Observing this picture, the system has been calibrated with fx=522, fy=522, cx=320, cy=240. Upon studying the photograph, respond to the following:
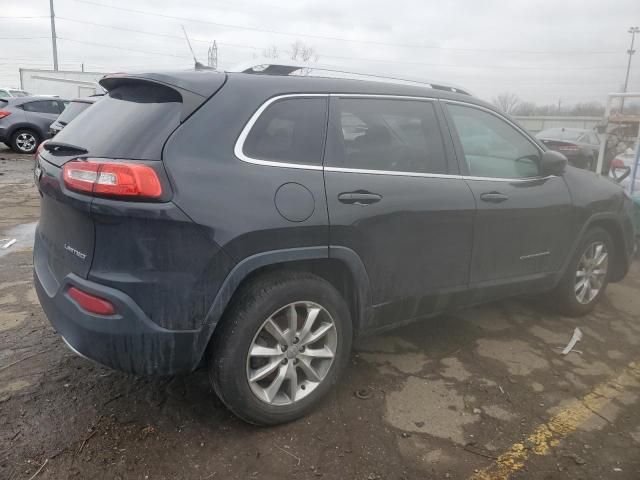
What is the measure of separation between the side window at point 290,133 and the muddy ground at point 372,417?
4.63 feet

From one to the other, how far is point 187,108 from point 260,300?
3.16 ft

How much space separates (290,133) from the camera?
2670mm

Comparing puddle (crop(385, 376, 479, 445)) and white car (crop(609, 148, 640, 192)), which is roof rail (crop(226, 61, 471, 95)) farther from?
white car (crop(609, 148, 640, 192))

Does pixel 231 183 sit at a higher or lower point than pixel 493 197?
higher

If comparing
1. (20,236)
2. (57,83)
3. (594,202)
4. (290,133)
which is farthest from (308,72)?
(57,83)

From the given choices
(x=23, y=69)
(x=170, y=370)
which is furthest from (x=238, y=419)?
(x=23, y=69)

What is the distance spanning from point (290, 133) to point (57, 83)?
3048cm

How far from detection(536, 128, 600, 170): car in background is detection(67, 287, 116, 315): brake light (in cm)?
1388

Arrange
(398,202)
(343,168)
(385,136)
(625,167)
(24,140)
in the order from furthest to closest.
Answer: (24,140)
(625,167)
(385,136)
(398,202)
(343,168)

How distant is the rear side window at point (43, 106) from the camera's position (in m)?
15.4

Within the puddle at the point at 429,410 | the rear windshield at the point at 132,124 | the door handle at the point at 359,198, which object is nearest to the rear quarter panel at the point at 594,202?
the puddle at the point at 429,410

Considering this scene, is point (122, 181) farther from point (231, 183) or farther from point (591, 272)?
point (591, 272)

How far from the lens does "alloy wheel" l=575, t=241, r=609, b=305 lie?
4.33 meters

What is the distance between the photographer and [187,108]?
2414 mm
